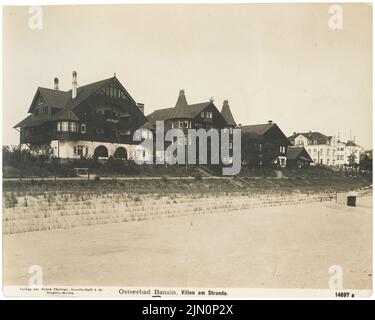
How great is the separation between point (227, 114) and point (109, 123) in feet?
9.82

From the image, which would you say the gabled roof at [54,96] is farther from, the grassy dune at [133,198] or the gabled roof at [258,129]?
the gabled roof at [258,129]

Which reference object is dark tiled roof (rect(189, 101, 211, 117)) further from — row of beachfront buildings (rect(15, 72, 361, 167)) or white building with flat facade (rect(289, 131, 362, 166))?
white building with flat facade (rect(289, 131, 362, 166))

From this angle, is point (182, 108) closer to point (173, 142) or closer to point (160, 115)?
point (160, 115)

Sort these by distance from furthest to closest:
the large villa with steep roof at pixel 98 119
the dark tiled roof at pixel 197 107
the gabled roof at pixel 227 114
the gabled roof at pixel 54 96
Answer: the dark tiled roof at pixel 197 107 < the large villa with steep roof at pixel 98 119 < the gabled roof at pixel 227 114 < the gabled roof at pixel 54 96

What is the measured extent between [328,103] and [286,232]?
2.94 m

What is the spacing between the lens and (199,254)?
7.25 metres

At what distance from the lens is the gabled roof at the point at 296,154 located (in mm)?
10461

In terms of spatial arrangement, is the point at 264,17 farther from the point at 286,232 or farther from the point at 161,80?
the point at 286,232

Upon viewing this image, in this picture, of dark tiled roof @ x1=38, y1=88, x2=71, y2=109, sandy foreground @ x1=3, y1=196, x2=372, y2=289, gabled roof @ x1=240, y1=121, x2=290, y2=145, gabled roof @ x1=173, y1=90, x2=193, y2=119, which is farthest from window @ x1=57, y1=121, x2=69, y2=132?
gabled roof @ x1=240, y1=121, x2=290, y2=145

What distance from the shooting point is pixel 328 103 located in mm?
8180

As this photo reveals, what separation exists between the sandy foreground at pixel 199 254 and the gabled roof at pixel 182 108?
Result: 2.49m

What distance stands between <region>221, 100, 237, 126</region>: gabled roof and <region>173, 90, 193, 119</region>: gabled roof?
0.76 metres


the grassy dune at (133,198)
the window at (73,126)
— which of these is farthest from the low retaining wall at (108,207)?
the window at (73,126)

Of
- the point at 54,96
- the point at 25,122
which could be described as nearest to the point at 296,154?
the point at 54,96
